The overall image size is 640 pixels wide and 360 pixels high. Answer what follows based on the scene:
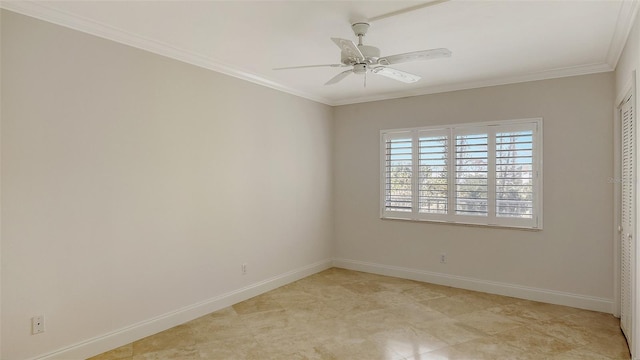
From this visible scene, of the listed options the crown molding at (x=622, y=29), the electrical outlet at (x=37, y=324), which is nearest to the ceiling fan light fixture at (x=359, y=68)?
the crown molding at (x=622, y=29)

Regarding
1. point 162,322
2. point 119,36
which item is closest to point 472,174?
point 162,322

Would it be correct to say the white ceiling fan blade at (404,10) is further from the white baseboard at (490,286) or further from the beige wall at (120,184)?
the white baseboard at (490,286)

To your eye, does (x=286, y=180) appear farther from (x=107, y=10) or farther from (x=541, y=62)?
(x=541, y=62)

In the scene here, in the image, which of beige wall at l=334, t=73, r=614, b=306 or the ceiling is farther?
beige wall at l=334, t=73, r=614, b=306

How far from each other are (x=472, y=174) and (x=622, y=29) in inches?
84.0

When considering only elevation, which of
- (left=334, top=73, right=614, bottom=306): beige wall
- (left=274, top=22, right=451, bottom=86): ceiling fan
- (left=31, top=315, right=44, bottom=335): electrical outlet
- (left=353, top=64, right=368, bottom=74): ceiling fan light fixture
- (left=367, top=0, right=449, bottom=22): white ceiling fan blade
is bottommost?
(left=31, top=315, right=44, bottom=335): electrical outlet

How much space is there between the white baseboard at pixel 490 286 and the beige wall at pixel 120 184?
1479 millimetres

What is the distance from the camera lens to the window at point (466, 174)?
4355 mm

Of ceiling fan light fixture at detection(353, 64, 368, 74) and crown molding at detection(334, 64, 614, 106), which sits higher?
crown molding at detection(334, 64, 614, 106)

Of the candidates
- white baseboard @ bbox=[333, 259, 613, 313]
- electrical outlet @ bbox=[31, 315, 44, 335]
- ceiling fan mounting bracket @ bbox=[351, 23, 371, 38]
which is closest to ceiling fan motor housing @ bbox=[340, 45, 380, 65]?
ceiling fan mounting bracket @ bbox=[351, 23, 371, 38]

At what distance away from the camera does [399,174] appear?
5324 millimetres

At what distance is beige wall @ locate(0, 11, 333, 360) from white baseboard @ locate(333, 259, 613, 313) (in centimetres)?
148

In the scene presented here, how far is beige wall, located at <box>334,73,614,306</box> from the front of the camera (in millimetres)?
3969

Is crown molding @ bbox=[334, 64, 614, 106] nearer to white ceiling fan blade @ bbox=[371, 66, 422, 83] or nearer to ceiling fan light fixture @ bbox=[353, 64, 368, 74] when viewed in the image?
white ceiling fan blade @ bbox=[371, 66, 422, 83]
